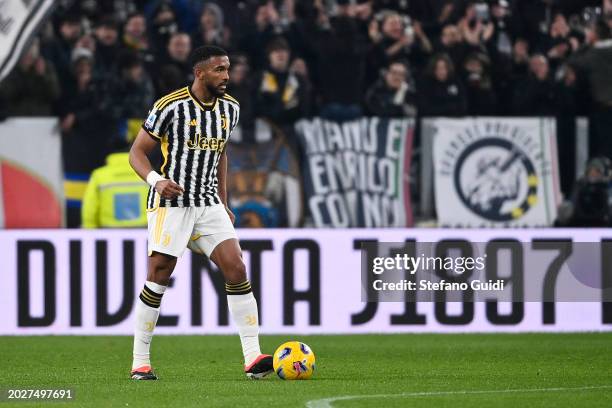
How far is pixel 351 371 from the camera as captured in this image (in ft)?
31.7

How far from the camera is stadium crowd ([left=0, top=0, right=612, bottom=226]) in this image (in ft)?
46.5

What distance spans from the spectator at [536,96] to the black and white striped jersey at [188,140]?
6.42 m

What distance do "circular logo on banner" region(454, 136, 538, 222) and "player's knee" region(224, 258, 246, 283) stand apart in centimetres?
570

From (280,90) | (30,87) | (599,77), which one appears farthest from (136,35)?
(599,77)

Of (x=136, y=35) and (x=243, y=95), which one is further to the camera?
(x=136, y=35)

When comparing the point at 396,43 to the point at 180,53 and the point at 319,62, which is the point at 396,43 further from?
the point at 180,53

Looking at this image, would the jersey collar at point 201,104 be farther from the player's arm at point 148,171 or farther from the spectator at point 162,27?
the spectator at point 162,27

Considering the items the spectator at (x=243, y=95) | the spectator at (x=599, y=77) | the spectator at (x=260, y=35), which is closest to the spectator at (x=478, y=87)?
the spectator at (x=599, y=77)

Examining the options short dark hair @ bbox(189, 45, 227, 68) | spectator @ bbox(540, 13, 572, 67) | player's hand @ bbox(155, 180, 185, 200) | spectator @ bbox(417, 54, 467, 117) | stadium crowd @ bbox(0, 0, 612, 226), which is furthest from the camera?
spectator @ bbox(540, 13, 572, 67)

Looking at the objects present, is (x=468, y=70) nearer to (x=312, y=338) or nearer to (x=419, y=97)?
(x=419, y=97)

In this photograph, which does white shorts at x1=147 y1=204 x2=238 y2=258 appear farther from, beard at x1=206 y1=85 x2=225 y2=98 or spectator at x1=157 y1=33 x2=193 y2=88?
spectator at x1=157 y1=33 x2=193 y2=88

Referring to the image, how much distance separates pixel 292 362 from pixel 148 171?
4.95ft

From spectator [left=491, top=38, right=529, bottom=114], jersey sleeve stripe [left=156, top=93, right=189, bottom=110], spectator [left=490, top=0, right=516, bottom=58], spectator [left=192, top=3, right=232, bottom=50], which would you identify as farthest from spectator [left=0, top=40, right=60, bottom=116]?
jersey sleeve stripe [left=156, top=93, right=189, bottom=110]

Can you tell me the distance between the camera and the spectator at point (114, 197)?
549 inches
